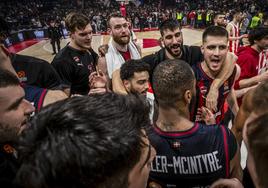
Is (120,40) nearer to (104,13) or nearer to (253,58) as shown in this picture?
(253,58)

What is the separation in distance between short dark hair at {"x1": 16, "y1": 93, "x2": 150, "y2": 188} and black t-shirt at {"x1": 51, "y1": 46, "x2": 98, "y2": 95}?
2.61 meters

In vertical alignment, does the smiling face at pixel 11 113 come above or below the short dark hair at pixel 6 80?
below

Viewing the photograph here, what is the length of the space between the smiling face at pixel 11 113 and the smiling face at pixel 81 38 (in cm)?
230

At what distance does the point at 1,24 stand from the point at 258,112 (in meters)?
2.65

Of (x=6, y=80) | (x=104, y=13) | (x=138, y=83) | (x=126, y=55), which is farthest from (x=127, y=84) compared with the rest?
(x=104, y=13)

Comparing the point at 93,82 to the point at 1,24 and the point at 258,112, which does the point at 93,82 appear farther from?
the point at 258,112

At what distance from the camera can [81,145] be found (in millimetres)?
836

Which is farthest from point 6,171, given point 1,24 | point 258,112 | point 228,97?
point 228,97

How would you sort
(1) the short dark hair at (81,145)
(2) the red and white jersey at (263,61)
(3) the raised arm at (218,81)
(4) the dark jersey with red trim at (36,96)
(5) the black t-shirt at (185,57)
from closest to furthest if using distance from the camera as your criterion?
(1) the short dark hair at (81,145) → (4) the dark jersey with red trim at (36,96) → (3) the raised arm at (218,81) → (5) the black t-shirt at (185,57) → (2) the red and white jersey at (263,61)

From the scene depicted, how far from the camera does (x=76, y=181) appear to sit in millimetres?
802

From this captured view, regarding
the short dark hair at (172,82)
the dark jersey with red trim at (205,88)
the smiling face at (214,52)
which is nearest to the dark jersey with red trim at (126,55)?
the dark jersey with red trim at (205,88)

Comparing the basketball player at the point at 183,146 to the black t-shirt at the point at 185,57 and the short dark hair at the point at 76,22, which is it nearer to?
the black t-shirt at the point at 185,57

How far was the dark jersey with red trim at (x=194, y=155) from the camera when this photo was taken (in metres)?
1.65

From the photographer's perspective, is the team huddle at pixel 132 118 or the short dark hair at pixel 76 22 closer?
the team huddle at pixel 132 118
